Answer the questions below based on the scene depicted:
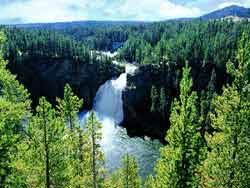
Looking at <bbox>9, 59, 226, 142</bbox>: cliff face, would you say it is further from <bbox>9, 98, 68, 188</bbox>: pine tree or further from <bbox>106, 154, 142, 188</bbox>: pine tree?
<bbox>9, 98, 68, 188</bbox>: pine tree

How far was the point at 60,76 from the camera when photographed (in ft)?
403

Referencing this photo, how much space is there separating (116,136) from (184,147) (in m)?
70.4

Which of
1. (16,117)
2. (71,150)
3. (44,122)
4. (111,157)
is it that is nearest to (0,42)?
(16,117)

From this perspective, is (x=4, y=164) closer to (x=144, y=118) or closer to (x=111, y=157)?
(x=111, y=157)

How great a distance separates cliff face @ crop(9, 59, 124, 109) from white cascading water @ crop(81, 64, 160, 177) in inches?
136

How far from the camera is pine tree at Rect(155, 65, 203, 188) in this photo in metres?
26.1

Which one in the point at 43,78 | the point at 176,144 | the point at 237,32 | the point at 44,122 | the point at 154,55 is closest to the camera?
the point at 176,144

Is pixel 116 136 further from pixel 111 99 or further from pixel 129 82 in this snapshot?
pixel 111 99

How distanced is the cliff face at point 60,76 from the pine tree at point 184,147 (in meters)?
97.4

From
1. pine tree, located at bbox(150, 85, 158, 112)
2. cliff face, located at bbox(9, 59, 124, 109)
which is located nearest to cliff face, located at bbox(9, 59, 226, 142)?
cliff face, located at bbox(9, 59, 124, 109)

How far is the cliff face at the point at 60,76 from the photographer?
4840 inches

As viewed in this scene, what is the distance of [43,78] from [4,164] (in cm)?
10916

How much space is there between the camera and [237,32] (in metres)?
159

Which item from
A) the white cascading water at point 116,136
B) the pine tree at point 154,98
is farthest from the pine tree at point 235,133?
the pine tree at point 154,98
